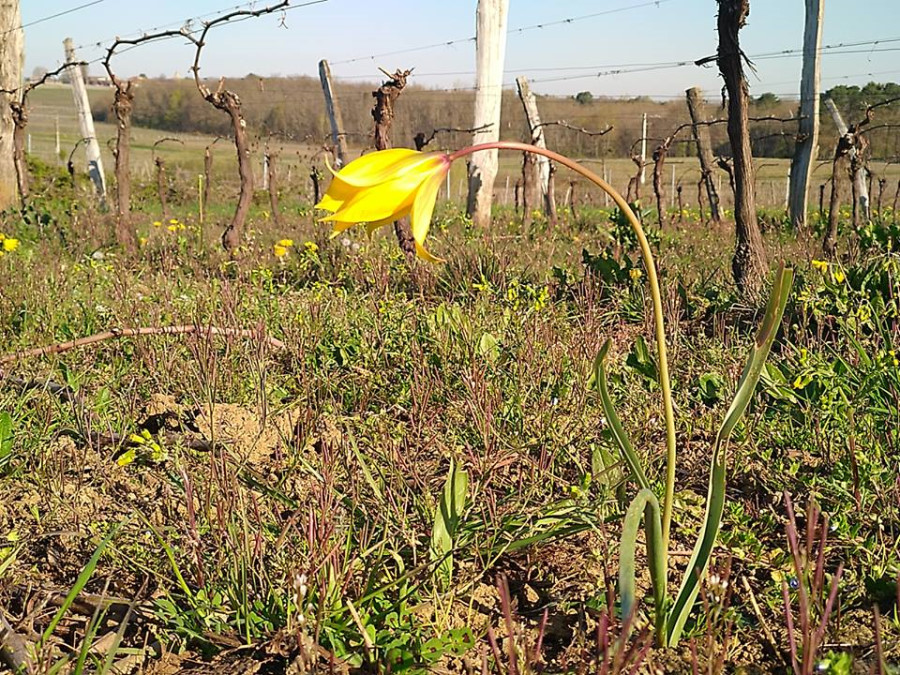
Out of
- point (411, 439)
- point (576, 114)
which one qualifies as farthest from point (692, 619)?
point (576, 114)

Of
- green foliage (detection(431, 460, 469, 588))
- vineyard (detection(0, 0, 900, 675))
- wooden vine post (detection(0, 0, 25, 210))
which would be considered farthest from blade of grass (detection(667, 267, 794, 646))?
wooden vine post (detection(0, 0, 25, 210))

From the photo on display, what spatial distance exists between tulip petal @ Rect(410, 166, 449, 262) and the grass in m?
0.56

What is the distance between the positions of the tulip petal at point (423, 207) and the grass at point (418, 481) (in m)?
0.56

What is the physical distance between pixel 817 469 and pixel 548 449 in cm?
71

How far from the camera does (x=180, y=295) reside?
4.62 metres

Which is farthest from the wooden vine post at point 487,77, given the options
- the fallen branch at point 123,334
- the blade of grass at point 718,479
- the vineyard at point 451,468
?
the blade of grass at point 718,479

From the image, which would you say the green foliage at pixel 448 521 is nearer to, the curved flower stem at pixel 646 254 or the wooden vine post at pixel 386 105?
the curved flower stem at pixel 646 254

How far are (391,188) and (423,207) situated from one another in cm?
6

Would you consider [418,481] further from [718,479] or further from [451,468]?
[718,479]

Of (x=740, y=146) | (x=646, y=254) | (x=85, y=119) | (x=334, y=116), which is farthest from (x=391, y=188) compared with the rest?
(x=85, y=119)

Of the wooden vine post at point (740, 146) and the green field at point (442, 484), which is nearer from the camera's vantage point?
the green field at point (442, 484)

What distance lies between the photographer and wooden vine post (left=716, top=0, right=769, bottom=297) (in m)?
4.07

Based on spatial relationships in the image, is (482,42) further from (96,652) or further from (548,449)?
(96,652)

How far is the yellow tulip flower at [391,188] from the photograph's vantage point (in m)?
1.34
